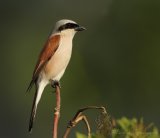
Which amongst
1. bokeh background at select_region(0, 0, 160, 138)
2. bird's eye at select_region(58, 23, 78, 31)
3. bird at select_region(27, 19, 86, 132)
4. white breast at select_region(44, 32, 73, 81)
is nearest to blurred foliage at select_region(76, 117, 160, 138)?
bird's eye at select_region(58, 23, 78, 31)

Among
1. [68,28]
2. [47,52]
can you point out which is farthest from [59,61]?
[68,28]

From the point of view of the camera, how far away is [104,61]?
1593 centimetres

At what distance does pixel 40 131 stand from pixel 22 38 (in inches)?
83.1

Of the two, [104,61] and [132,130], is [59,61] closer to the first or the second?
[132,130]

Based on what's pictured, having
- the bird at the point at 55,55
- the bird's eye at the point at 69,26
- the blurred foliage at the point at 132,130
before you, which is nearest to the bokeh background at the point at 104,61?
the bird at the point at 55,55

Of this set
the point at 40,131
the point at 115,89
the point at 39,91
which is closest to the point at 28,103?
the point at 40,131

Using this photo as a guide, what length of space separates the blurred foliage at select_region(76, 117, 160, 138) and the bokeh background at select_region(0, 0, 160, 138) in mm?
9882

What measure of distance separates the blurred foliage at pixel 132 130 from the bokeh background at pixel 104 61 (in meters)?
9.88

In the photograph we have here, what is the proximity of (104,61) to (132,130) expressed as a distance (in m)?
13.1

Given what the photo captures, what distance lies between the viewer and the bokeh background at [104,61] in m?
14.3

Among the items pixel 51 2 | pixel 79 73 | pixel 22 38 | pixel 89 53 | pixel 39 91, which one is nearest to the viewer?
pixel 39 91

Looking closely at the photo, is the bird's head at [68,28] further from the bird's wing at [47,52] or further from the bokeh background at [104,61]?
the bokeh background at [104,61]

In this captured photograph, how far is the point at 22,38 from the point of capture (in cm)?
1842

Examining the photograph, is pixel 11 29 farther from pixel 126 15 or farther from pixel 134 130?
pixel 134 130
